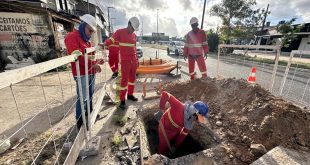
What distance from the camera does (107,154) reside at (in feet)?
8.22

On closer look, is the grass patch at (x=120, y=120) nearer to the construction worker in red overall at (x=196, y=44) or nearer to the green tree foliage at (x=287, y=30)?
the construction worker in red overall at (x=196, y=44)

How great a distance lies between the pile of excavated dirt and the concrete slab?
134 millimetres

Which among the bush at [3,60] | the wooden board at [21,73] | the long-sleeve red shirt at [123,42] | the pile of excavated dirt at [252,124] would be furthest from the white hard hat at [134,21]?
the bush at [3,60]

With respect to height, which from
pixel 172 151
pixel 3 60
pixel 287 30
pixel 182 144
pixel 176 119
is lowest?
pixel 182 144

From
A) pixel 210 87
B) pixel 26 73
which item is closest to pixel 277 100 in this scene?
pixel 210 87

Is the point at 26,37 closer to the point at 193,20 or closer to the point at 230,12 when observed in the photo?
the point at 193,20

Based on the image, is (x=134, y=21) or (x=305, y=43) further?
(x=305, y=43)

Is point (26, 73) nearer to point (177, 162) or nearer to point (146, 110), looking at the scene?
point (177, 162)

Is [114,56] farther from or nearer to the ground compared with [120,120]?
farther from the ground

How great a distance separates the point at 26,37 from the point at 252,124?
10701 mm

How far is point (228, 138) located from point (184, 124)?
2.45 ft

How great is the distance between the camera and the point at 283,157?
2.06 meters

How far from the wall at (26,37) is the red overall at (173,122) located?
9.01 m

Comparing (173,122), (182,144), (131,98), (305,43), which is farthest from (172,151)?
(305,43)
